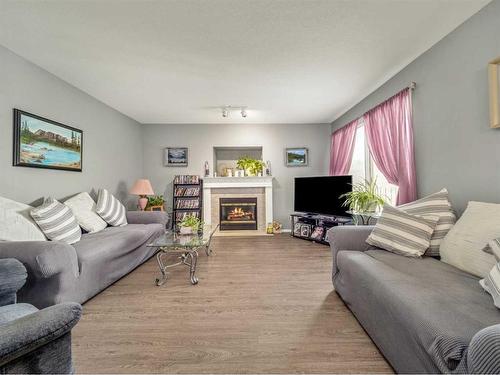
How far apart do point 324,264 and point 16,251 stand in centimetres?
312

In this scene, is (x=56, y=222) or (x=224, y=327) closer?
(x=224, y=327)

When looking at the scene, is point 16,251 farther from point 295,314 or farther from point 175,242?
point 295,314

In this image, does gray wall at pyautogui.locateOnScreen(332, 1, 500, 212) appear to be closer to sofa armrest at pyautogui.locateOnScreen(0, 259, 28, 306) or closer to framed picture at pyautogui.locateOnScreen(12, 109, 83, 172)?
sofa armrest at pyautogui.locateOnScreen(0, 259, 28, 306)

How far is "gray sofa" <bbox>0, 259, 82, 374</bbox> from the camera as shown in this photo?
28.8 inches

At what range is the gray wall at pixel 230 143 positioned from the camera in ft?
16.5

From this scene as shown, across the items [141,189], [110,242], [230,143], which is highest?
[230,143]

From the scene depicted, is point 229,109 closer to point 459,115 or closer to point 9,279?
point 459,115

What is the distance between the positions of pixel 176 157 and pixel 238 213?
1872 millimetres

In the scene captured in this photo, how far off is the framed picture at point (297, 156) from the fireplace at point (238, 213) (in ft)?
3.91

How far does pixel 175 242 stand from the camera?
2.54m

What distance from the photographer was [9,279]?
4.20 feet

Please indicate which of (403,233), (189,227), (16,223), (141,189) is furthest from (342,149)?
(16,223)

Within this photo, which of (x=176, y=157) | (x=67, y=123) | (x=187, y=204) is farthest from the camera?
(x=176, y=157)

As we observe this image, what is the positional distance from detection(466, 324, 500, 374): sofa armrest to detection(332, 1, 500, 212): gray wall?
1534mm
